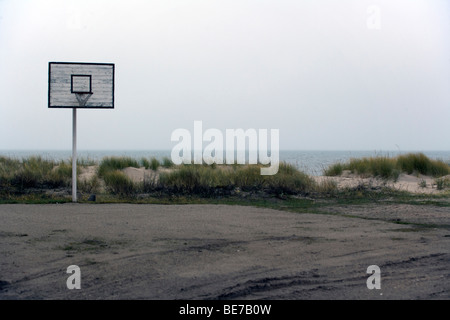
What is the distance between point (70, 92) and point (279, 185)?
6.67m

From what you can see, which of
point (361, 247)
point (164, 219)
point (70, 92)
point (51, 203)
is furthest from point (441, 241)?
point (70, 92)

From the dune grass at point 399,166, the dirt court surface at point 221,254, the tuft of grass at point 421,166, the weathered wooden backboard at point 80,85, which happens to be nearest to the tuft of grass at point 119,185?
the weathered wooden backboard at point 80,85

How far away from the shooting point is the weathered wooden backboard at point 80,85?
13477 mm

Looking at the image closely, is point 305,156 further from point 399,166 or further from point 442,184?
point 442,184

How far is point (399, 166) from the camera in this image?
22031 millimetres

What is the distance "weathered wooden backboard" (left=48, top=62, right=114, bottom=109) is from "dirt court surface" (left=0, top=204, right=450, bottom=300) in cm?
353

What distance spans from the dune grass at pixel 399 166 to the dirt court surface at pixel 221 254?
9570 mm

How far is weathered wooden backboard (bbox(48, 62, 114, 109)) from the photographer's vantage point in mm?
13477

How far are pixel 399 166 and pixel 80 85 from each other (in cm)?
1465

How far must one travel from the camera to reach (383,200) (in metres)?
13.6

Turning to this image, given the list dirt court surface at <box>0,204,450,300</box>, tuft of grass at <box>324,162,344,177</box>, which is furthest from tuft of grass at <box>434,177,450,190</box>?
dirt court surface at <box>0,204,450,300</box>

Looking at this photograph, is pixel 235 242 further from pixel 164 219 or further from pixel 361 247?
pixel 164 219

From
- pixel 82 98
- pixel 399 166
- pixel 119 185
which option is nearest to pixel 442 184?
pixel 399 166

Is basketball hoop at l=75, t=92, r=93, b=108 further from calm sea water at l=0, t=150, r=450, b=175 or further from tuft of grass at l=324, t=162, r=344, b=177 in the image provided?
tuft of grass at l=324, t=162, r=344, b=177
